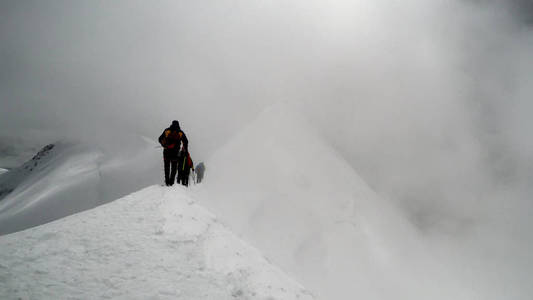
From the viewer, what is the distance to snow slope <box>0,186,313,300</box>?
3053mm

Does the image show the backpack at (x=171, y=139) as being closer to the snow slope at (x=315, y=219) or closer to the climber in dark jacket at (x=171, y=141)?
the climber in dark jacket at (x=171, y=141)

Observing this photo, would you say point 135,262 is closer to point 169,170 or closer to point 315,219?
point 169,170

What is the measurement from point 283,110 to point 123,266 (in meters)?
19.8

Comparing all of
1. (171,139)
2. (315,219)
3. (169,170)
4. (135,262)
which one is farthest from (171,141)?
(315,219)

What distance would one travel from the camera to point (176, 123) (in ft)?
31.2

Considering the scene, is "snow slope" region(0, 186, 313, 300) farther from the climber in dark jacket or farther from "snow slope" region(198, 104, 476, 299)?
"snow slope" region(198, 104, 476, 299)

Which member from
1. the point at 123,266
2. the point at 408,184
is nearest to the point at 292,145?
the point at 123,266

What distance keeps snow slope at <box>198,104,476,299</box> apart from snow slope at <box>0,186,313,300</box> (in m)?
5.51

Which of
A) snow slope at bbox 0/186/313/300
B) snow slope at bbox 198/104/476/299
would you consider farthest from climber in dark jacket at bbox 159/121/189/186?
snow slope at bbox 0/186/313/300

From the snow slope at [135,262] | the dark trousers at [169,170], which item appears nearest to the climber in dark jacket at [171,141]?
the dark trousers at [169,170]

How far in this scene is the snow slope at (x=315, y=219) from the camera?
1195cm

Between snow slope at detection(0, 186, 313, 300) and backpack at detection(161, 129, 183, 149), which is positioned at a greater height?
backpack at detection(161, 129, 183, 149)

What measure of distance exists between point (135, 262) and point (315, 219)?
1203cm

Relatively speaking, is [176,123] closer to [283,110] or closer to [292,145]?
[292,145]
